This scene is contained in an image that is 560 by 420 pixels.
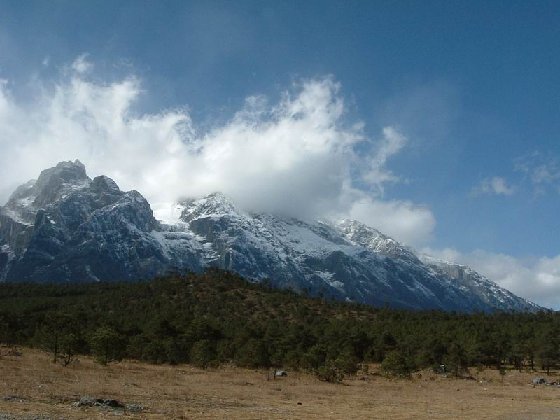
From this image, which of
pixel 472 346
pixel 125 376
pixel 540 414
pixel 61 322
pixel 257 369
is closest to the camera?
pixel 540 414

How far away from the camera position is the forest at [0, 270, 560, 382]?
3521 inches

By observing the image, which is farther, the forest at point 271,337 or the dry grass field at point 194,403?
the forest at point 271,337

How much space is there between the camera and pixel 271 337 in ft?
420

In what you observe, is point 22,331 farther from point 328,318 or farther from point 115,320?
point 328,318

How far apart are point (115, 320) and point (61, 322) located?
36.4m

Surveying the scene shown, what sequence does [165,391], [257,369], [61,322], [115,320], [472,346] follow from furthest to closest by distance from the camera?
[115,320]
[472,346]
[61,322]
[257,369]
[165,391]

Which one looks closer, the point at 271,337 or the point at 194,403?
the point at 194,403

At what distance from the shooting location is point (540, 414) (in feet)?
127

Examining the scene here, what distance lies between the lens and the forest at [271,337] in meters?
89.4

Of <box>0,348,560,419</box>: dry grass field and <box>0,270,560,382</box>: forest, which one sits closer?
<box>0,348,560,419</box>: dry grass field

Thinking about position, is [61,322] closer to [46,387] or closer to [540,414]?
[46,387]

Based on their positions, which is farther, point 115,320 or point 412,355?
point 115,320

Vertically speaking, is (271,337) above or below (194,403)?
above

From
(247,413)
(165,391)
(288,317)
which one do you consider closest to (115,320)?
(288,317)
